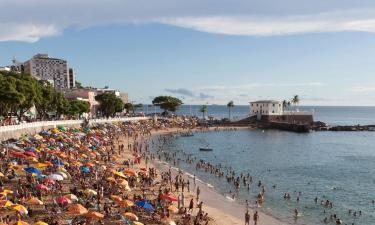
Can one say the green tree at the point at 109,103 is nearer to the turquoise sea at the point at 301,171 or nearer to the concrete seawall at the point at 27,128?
the turquoise sea at the point at 301,171

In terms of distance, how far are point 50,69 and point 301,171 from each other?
138 metres

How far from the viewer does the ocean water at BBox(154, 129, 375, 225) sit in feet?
117

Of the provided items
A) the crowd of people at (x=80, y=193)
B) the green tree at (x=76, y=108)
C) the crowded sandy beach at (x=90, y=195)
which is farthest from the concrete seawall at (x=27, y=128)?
the green tree at (x=76, y=108)

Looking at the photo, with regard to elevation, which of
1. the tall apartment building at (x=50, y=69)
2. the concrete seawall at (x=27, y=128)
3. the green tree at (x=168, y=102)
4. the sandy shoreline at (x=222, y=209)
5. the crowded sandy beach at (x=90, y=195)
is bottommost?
the sandy shoreline at (x=222, y=209)

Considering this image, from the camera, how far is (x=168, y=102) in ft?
460

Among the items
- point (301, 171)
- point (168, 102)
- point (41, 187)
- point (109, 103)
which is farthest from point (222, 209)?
point (168, 102)

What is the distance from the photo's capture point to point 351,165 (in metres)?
60.6

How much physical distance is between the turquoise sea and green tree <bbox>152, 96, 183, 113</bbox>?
148 feet

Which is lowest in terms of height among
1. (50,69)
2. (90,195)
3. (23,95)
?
(90,195)

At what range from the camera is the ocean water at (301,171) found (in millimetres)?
35625

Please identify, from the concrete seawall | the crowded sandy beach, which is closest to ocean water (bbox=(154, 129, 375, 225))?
the crowded sandy beach

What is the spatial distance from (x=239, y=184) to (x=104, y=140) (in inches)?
1139

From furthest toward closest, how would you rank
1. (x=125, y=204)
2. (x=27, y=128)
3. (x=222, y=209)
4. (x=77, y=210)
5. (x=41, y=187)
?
(x=27, y=128), (x=222, y=209), (x=41, y=187), (x=125, y=204), (x=77, y=210)

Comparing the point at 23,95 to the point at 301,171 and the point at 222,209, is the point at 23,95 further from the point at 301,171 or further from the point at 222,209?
the point at 301,171
